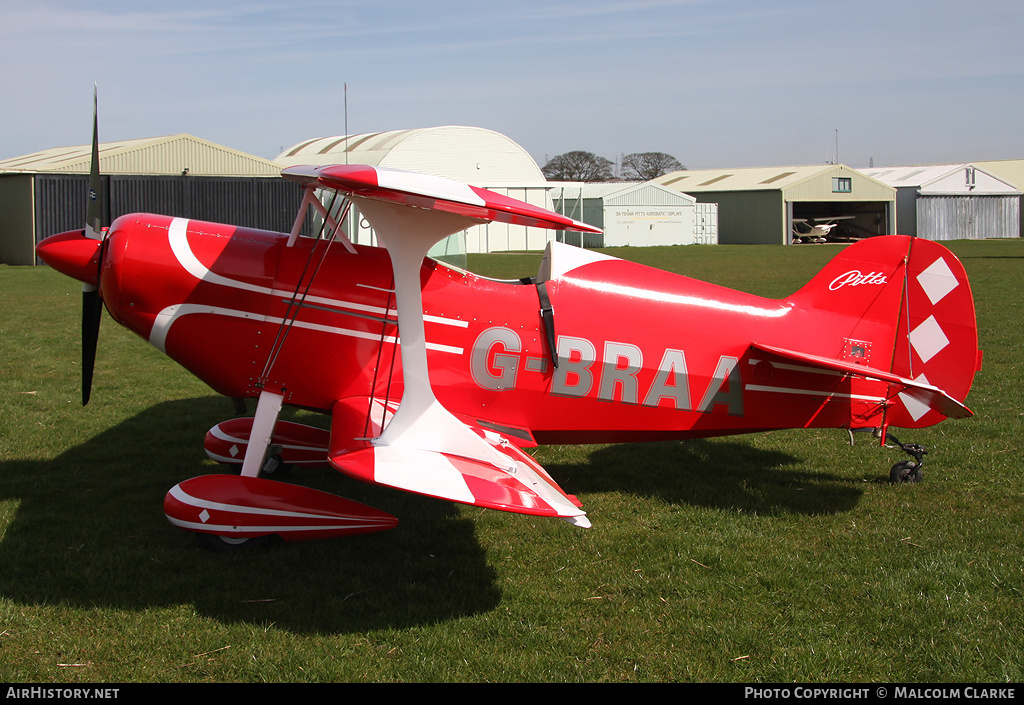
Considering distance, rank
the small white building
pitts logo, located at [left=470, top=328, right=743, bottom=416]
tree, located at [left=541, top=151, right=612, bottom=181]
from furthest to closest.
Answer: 1. tree, located at [left=541, top=151, right=612, bottom=181]
2. the small white building
3. pitts logo, located at [left=470, top=328, right=743, bottom=416]

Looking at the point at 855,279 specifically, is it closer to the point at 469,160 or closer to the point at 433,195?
the point at 433,195

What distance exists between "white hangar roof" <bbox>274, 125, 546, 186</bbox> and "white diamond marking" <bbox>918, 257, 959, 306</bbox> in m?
37.3

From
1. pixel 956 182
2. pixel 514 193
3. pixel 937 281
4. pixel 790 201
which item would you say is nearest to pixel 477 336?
pixel 937 281

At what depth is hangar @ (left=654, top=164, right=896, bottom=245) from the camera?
5494cm

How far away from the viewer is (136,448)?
7.24m

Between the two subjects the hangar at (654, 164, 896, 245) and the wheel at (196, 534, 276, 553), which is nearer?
the wheel at (196, 534, 276, 553)

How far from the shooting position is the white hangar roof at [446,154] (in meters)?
44.1

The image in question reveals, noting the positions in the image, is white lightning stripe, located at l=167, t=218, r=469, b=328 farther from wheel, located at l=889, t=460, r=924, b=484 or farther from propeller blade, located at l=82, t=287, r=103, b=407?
wheel, located at l=889, t=460, r=924, b=484

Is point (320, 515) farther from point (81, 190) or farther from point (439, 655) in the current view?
point (81, 190)

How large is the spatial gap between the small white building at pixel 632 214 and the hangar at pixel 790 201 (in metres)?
4.30

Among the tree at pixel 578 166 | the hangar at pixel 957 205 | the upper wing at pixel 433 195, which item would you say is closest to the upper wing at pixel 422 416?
the upper wing at pixel 433 195

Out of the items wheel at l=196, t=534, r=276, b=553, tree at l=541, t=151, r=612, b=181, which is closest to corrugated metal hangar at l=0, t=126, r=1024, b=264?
wheel at l=196, t=534, r=276, b=553
